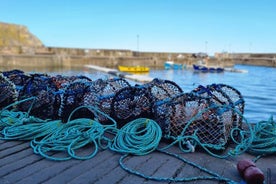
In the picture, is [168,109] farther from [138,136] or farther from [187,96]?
[138,136]

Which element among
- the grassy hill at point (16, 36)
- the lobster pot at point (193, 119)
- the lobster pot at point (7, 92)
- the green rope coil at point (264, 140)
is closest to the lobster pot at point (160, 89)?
the lobster pot at point (193, 119)

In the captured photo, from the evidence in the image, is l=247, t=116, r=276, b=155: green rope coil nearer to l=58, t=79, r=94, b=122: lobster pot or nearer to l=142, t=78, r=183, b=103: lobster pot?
l=142, t=78, r=183, b=103: lobster pot

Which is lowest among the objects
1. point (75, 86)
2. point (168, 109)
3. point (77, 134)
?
point (77, 134)

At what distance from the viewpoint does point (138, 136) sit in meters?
2.91

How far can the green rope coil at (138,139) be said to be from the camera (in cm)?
273

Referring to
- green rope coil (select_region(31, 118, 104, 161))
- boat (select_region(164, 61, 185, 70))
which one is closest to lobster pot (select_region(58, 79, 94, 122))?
green rope coil (select_region(31, 118, 104, 161))

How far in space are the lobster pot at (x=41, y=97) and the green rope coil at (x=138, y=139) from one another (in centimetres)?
140

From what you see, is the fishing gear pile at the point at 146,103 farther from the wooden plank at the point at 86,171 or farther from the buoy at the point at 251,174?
the wooden plank at the point at 86,171

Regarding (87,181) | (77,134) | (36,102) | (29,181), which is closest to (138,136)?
(77,134)

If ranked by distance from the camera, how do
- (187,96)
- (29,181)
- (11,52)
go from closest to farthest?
(29,181) < (187,96) < (11,52)

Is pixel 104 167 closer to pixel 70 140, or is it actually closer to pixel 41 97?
Answer: pixel 70 140

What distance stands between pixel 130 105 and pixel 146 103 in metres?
0.26

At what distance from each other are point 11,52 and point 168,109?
147ft

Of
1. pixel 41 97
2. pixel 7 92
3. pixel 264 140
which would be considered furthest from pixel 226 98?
pixel 7 92
